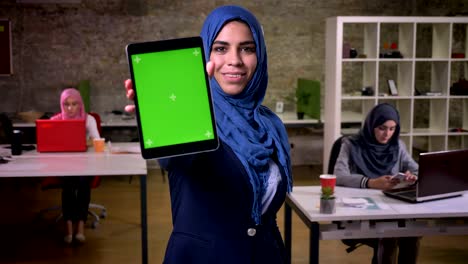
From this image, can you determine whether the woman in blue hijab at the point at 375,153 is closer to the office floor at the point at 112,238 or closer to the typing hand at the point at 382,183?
the typing hand at the point at 382,183

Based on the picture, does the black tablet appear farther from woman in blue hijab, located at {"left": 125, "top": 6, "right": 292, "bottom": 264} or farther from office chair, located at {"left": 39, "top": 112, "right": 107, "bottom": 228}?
office chair, located at {"left": 39, "top": 112, "right": 107, "bottom": 228}

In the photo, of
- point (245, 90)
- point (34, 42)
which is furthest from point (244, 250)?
point (34, 42)

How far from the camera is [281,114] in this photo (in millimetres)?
8305

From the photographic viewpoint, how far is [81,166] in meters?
4.54

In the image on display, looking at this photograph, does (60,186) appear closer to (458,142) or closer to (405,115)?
(405,115)

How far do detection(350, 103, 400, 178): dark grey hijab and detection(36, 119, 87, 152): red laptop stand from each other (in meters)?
2.24

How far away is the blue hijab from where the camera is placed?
1.38 meters

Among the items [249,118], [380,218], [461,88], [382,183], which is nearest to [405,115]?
[461,88]

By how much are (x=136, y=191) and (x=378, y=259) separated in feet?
12.7

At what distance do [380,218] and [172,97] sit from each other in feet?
7.85

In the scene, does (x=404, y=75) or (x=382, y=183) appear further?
(x=404, y=75)

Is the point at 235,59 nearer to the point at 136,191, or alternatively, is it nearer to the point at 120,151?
the point at 120,151

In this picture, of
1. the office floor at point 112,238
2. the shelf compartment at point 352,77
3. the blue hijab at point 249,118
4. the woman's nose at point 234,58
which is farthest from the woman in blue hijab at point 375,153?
the shelf compartment at point 352,77

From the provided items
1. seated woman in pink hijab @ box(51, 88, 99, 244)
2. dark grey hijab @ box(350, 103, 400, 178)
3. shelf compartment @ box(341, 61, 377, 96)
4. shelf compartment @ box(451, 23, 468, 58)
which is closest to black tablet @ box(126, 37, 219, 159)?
dark grey hijab @ box(350, 103, 400, 178)
